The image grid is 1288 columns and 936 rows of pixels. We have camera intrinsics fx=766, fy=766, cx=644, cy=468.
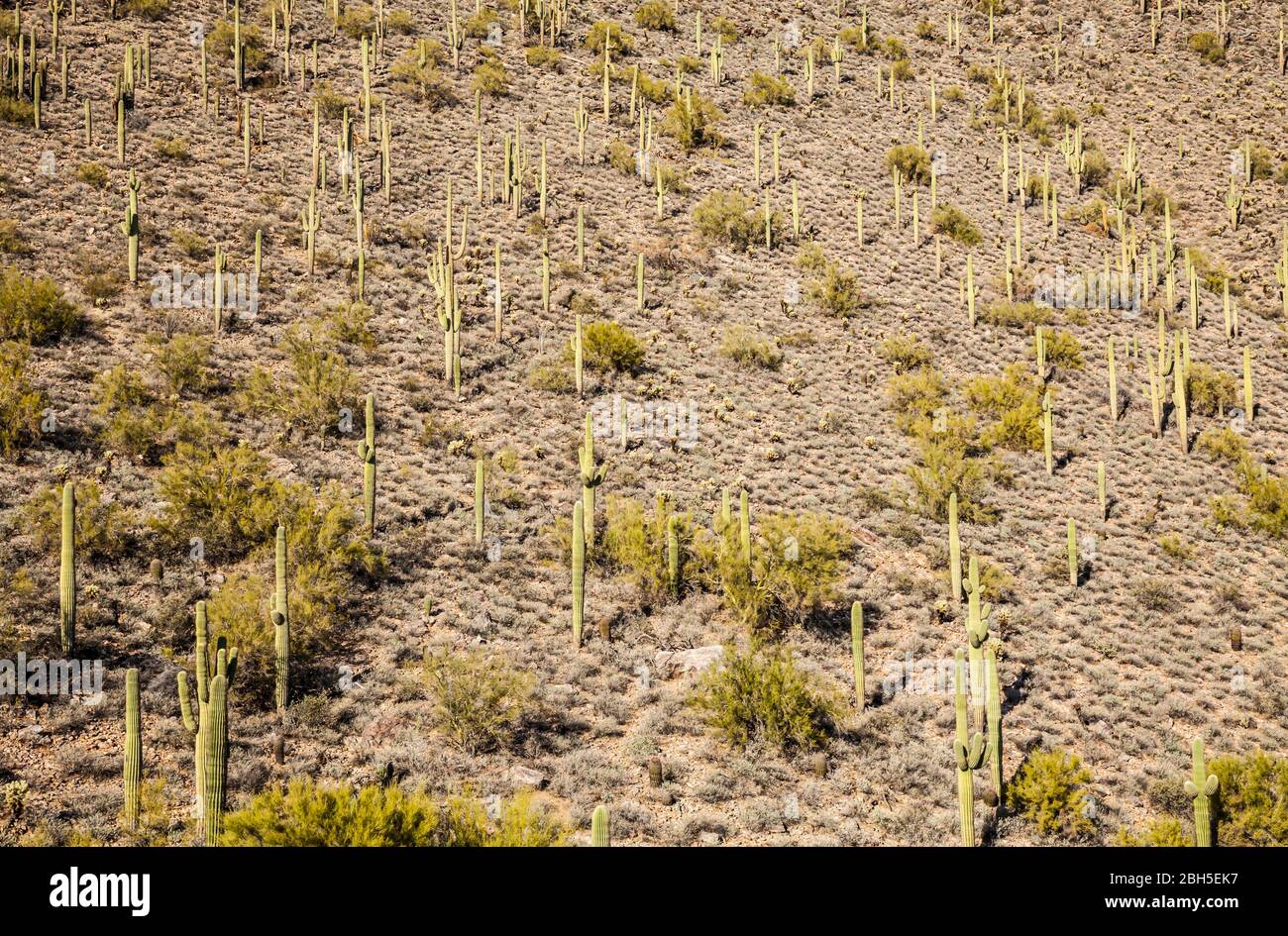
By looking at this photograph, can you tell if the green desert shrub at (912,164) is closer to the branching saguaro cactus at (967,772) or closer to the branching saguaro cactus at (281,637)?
the branching saguaro cactus at (967,772)

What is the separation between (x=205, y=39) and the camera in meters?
24.2

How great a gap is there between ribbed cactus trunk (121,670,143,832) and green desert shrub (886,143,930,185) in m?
27.3

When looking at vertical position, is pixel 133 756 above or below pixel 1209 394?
below

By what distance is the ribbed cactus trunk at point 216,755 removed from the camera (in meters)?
6.17

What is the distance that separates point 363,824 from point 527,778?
7.79 feet

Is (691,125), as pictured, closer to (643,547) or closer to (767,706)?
(643,547)

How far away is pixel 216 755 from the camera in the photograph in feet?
20.6

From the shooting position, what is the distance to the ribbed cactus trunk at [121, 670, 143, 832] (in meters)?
6.54

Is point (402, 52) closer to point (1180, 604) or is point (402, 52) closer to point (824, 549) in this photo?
point (824, 549)

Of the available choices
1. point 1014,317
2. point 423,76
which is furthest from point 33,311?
point 1014,317

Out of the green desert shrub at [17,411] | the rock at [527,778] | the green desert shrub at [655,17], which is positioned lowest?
the rock at [527,778]

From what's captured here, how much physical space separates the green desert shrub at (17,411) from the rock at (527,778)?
8787 mm

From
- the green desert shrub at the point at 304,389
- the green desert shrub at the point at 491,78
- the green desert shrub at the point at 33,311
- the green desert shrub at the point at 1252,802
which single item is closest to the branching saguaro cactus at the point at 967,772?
the green desert shrub at the point at 1252,802
